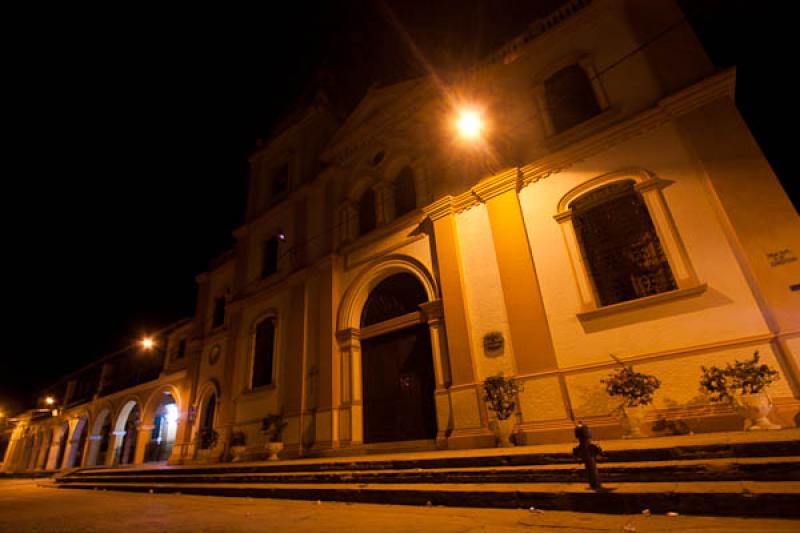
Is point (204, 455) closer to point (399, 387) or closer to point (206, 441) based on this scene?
point (206, 441)

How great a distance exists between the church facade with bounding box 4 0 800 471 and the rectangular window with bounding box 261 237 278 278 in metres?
0.15

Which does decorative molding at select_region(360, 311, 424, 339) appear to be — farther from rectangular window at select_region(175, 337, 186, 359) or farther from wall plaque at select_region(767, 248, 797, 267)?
rectangular window at select_region(175, 337, 186, 359)

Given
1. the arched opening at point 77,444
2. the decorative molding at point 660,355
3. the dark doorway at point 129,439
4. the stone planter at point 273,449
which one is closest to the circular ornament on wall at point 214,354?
the stone planter at point 273,449

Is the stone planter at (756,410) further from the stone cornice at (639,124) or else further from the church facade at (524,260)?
the stone cornice at (639,124)

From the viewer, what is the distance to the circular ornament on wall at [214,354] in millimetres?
15703

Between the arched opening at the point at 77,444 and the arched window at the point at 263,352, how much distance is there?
65.6 ft

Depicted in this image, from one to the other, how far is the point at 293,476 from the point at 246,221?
1262cm

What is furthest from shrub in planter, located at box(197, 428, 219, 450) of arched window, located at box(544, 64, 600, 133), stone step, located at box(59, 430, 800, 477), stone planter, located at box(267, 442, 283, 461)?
arched window, located at box(544, 64, 600, 133)

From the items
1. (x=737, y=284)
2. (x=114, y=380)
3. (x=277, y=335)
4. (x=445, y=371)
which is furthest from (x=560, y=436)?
(x=114, y=380)

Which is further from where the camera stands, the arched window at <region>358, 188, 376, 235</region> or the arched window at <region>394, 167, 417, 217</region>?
the arched window at <region>358, 188, 376, 235</region>

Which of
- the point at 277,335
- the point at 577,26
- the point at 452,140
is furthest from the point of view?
the point at 277,335

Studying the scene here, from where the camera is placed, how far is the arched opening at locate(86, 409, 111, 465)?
2342 cm

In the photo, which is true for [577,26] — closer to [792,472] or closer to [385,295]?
[385,295]

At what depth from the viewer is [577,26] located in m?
9.69
